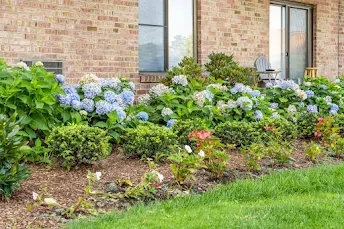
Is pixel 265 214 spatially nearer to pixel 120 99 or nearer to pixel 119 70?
pixel 120 99

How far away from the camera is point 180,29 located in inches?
436

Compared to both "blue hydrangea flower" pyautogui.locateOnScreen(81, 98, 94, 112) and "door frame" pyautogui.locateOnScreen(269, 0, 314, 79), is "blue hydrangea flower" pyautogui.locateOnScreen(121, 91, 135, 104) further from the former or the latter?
"door frame" pyautogui.locateOnScreen(269, 0, 314, 79)

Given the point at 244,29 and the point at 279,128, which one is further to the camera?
the point at 244,29

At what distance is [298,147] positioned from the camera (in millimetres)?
8023

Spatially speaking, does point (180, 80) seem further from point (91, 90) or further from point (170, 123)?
point (91, 90)

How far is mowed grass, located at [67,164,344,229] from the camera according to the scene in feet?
13.8

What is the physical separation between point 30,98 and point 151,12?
4764 mm

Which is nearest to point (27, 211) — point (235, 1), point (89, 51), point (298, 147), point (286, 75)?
point (298, 147)

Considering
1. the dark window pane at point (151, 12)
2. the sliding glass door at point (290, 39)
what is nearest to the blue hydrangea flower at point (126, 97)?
the dark window pane at point (151, 12)

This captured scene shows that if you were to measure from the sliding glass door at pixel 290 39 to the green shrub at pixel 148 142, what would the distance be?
7535mm

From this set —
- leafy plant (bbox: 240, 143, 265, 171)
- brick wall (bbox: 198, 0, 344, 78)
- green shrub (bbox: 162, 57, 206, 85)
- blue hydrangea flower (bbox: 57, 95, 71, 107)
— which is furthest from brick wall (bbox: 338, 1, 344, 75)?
blue hydrangea flower (bbox: 57, 95, 71, 107)

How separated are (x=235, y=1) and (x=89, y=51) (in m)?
3.87

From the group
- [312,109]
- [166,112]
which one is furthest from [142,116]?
[312,109]

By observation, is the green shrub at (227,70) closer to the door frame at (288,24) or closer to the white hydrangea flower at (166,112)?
the white hydrangea flower at (166,112)
